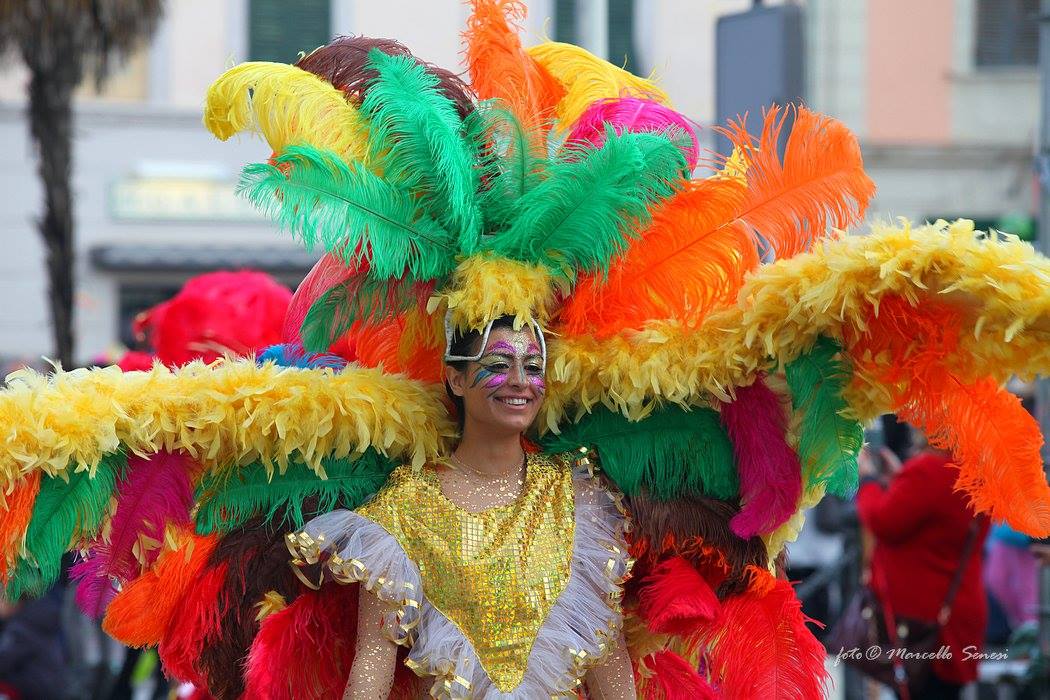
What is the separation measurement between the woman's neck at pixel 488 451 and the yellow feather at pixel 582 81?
738 mm

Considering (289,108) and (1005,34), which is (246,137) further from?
(289,108)

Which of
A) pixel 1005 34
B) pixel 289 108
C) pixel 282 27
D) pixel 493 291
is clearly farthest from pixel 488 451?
pixel 1005 34

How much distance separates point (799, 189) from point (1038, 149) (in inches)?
106

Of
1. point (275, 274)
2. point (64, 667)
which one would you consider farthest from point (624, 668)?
point (275, 274)

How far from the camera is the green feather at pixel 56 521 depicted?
2.90 metres

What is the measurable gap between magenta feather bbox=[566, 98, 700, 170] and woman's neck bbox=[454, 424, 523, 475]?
0.66 meters

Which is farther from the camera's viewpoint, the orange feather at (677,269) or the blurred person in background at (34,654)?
the blurred person in background at (34,654)

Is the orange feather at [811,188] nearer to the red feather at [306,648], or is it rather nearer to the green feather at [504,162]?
the green feather at [504,162]

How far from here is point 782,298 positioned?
9.53 ft

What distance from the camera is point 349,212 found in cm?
292

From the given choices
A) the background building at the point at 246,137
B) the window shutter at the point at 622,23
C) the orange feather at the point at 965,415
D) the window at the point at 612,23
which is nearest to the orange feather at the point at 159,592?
the orange feather at the point at 965,415

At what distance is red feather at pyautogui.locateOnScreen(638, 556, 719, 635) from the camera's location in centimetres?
308

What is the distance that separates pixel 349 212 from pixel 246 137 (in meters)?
11.7

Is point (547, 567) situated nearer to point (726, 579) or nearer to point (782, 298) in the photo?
point (726, 579)
